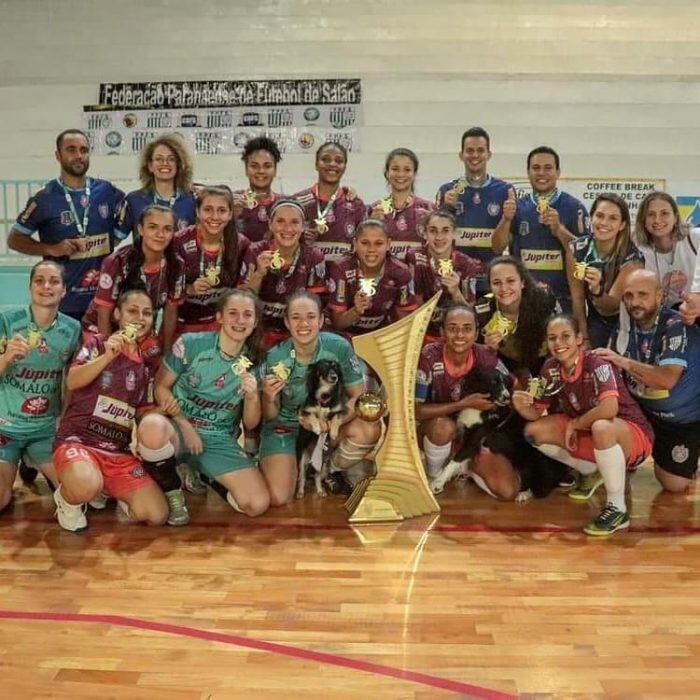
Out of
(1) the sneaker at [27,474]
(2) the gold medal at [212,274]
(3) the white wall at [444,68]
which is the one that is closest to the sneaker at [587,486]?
(2) the gold medal at [212,274]

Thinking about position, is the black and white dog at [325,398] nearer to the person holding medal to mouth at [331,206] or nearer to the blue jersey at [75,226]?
the person holding medal to mouth at [331,206]

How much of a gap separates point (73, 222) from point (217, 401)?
1.97m

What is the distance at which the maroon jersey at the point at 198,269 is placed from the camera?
4.60m

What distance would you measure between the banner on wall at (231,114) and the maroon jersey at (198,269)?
15.0 feet

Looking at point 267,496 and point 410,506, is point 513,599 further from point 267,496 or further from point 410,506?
point 267,496

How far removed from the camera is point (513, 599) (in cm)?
307

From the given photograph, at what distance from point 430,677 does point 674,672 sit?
0.84 m

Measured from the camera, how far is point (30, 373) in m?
4.03

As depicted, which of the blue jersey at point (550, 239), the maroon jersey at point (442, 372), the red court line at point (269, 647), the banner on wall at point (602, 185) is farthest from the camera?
the banner on wall at point (602, 185)

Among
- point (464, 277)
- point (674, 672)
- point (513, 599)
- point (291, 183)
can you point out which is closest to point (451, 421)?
point (464, 277)

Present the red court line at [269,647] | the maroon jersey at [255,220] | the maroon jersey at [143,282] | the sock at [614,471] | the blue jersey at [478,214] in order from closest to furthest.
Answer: the red court line at [269,647], the sock at [614,471], the maroon jersey at [143,282], the maroon jersey at [255,220], the blue jersey at [478,214]

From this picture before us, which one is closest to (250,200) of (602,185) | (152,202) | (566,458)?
(152,202)

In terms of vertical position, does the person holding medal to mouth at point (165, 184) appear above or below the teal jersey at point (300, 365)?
above

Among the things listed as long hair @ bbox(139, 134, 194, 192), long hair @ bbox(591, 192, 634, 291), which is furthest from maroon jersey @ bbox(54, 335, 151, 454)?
long hair @ bbox(591, 192, 634, 291)
